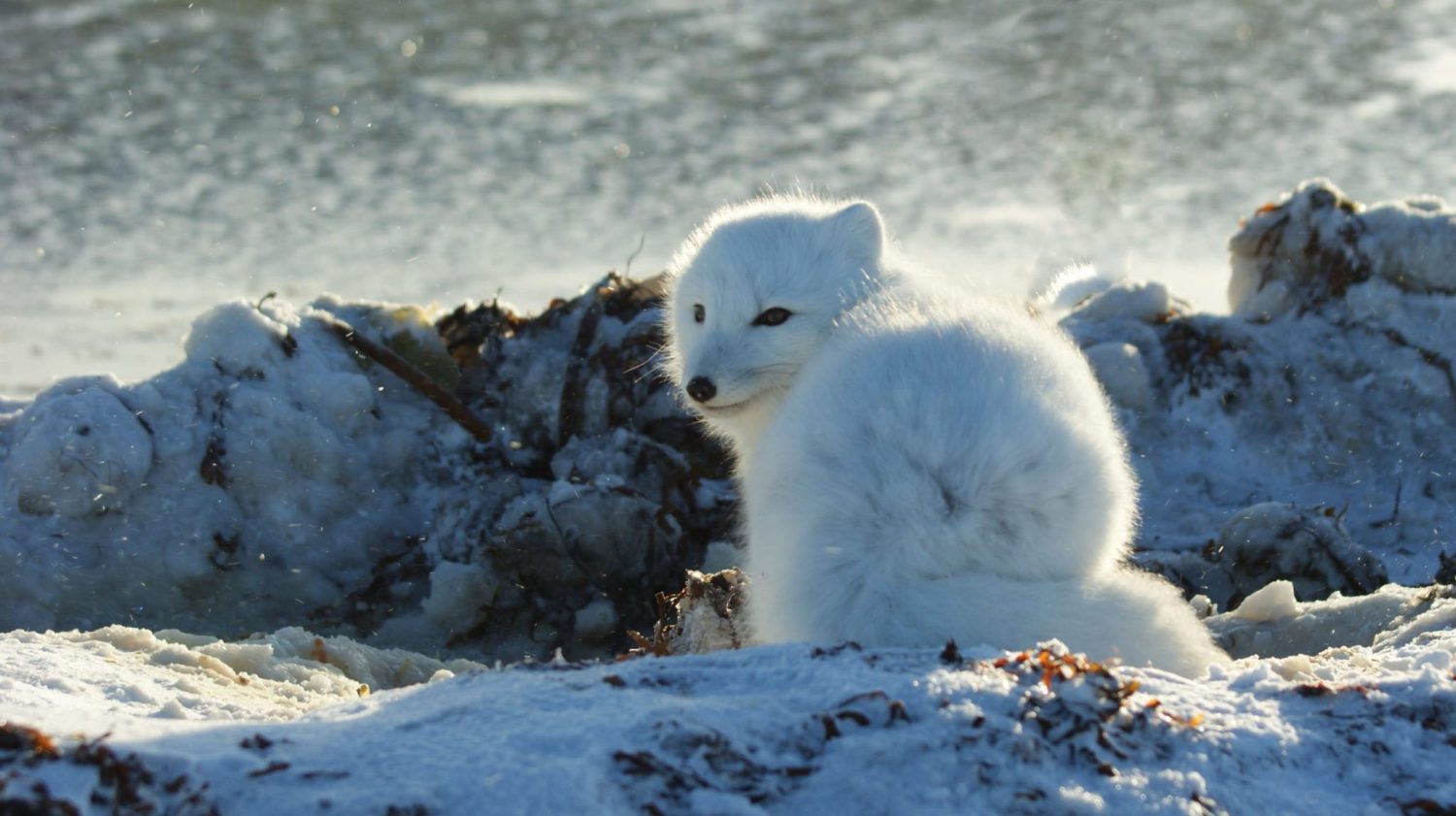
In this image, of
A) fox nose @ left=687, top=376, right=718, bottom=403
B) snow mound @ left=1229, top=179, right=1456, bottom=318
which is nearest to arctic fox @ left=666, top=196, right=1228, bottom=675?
fox nose @ left=687, top=376, right=718, bottom=403

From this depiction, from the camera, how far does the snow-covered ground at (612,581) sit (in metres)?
2.26

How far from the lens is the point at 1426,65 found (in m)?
11.7

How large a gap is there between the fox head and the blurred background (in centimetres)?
250

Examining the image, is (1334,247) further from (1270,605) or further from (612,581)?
(612,581)

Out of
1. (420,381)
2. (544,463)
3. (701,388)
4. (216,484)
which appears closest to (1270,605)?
(701,388)

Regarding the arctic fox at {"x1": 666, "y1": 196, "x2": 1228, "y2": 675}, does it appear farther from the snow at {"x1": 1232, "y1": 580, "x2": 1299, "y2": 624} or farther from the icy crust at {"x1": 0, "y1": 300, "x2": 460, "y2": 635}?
the icy crust at {"x1": 0, "y1": 300, "x2": 460, "y2": 635}

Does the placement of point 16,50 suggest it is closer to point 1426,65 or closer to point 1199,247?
point 1199,247

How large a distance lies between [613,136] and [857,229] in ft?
21.0

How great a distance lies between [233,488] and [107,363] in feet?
8.04

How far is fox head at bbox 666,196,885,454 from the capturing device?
4.01 metres

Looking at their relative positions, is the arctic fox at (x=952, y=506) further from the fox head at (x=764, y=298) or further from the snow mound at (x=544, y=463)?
the snow mound at (x=544, y=463)

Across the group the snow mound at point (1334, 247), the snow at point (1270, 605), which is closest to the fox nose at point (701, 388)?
the snow at point (1270, 605)

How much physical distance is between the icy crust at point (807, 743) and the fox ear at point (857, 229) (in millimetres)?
1804

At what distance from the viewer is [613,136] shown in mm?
10461
